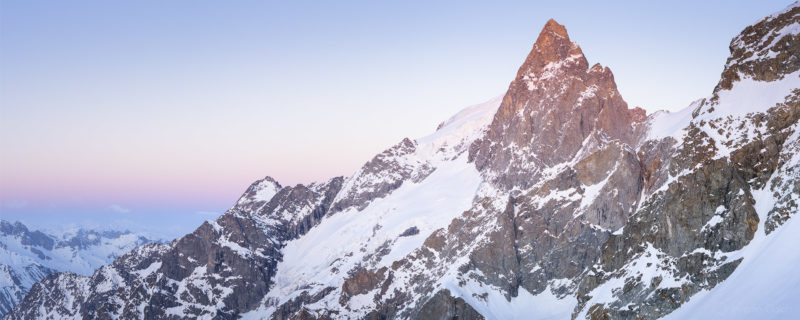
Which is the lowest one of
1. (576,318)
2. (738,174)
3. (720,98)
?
(576,318)

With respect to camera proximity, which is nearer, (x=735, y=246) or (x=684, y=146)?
(x=735, y=246)

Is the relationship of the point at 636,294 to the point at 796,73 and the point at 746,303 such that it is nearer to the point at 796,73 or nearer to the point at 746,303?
the point at 746,303

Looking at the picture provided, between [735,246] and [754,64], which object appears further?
[754,64]

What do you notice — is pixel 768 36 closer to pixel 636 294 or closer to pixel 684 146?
pixel 684 146

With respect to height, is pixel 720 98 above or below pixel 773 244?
above

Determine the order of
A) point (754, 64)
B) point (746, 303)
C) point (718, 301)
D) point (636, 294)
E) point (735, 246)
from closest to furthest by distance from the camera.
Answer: point (746, 303), point (718, 301), point (735, 246), point (636, 294), point (754, 64)

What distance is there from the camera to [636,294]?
154 meters

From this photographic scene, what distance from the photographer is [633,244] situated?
552ft

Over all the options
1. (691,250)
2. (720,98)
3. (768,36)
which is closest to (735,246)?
(691,250)

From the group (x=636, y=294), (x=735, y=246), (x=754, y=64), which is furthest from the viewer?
(x=754, y=64)

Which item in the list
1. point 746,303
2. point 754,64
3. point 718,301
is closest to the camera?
point 746,303

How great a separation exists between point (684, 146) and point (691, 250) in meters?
27.6

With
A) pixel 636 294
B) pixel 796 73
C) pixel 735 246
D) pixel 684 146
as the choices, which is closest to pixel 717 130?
pixel 684 146

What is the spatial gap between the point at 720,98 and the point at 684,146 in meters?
13.3
